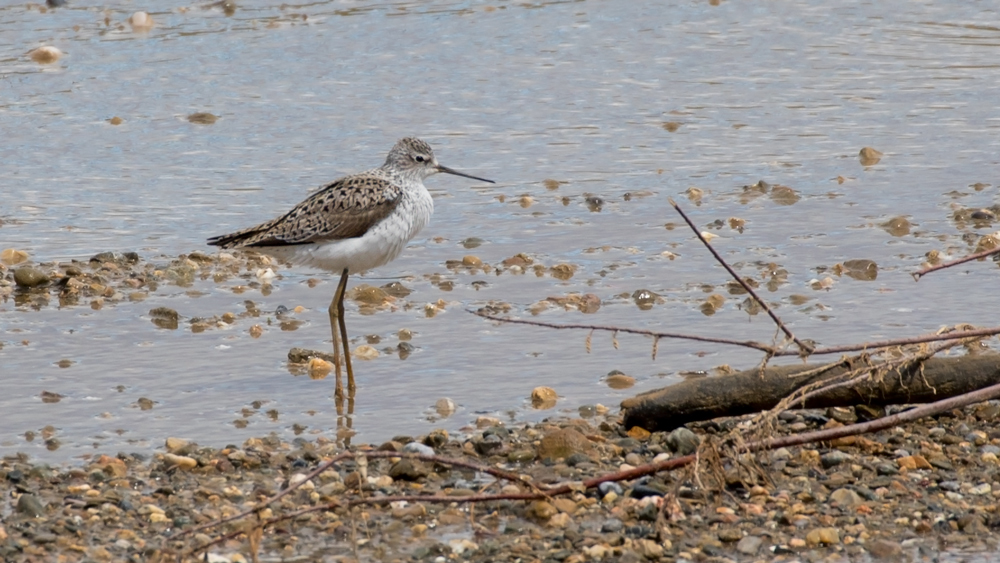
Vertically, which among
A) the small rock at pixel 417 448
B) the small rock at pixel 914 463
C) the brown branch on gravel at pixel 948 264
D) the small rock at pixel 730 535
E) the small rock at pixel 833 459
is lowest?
the small rock at pixel 417 448

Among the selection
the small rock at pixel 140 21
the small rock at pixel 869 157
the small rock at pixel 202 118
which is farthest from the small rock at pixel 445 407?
the small rock at pixel 140 21

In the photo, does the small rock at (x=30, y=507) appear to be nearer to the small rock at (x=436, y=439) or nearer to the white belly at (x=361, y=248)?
the small rock at (x=436, y=439)

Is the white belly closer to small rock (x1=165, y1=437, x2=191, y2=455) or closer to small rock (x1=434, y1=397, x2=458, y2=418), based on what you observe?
small rock (x1=434, y1=397, x2=458, y2=418)

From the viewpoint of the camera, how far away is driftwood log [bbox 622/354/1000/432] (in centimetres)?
613

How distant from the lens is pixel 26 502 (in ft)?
17.8

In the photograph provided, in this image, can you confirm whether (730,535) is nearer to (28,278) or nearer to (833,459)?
(833,459)

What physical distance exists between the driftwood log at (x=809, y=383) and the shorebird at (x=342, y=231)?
Answer: 2.17 meters

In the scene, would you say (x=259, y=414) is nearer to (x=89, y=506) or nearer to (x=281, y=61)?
(x=89, y=506)

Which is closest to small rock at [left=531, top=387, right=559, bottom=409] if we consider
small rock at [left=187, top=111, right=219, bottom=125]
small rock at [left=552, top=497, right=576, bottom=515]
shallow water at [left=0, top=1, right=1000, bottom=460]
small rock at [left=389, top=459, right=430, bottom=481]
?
shallow water at [left=0, top=1, right=1000, bottom=460]

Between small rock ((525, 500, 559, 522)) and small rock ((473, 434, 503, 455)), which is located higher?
small rock ((525, 500, 559, 522))

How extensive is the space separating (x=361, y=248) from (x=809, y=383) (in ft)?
9.20

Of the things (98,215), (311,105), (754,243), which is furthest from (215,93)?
(754,243)

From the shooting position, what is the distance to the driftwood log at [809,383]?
6133 millimetres

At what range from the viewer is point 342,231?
789 cm
